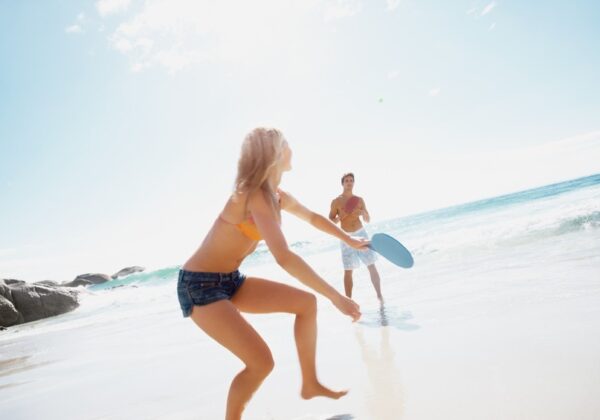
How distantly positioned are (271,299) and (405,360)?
1.59 m

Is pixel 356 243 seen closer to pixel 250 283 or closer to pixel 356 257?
pixel 250 283

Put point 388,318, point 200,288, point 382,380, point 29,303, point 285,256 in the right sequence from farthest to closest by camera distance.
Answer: point 29,303 < point 388,318 < point 382,380 < point 200,288 < point 285,256

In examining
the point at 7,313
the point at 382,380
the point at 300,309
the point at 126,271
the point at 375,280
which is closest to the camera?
the point at 300,309

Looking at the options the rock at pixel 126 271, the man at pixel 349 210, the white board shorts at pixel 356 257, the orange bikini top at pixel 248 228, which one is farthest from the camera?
the rock at pixel 126 271

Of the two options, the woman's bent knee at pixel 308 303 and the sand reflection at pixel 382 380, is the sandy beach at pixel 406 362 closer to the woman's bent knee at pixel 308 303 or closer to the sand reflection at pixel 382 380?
the sand reflection at pixel 382 380

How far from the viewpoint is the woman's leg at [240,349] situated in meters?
2.16

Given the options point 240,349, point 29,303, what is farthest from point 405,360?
point 29,303

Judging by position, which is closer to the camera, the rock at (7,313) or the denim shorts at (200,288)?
the denim shorts at (200,288)

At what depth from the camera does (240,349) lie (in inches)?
85.0

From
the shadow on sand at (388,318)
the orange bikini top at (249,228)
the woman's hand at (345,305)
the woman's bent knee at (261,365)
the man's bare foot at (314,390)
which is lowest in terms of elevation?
the man's bare foot at (314,390)

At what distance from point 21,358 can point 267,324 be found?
4829mm

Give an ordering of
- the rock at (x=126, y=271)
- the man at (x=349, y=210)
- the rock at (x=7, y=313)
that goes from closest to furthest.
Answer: the man at (x=349, y=210)
the rock at (x=7, y=313)
the rock at (x=126, y=271)

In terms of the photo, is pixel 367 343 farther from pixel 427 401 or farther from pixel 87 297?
pixel 87 297

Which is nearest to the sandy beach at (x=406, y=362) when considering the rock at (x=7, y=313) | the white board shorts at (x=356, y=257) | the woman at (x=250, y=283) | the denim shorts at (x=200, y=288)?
the white board shorts at (x=356, y=257)
